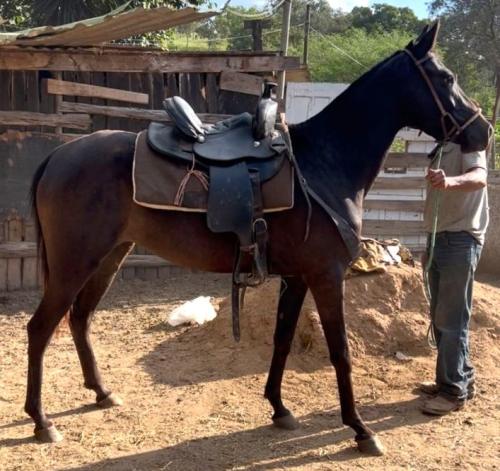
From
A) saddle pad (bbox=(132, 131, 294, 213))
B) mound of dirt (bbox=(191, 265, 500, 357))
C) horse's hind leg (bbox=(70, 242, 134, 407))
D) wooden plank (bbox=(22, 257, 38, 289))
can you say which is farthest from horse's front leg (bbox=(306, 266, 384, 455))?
wooden plank (bbox=(22, 257, 38, 289))

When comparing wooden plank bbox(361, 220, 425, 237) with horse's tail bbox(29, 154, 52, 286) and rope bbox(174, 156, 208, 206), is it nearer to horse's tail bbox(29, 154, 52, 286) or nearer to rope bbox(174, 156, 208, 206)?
rope bbox(174, 156, 208, 206)

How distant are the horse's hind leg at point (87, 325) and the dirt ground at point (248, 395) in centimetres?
11

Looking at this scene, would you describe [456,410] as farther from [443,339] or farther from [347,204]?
[347,204]

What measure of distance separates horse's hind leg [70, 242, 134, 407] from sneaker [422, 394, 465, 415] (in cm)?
201

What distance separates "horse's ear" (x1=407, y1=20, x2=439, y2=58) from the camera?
3.66m

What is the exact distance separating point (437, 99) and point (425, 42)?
0.33m

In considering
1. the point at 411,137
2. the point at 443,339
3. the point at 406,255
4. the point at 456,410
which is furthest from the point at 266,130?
the point at 411,137

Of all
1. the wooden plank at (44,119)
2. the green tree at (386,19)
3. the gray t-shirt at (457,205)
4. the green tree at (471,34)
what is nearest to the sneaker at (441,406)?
the gray t-shirt at (457,205)

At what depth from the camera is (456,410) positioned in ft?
14.0

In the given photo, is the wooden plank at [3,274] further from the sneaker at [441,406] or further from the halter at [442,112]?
the halter at [442,112]

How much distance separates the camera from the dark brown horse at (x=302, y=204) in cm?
364

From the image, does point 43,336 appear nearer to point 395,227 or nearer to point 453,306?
point 453,306

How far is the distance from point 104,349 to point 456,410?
285 centimetres

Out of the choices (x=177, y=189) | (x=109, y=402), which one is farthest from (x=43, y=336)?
(x=177, y=189)
